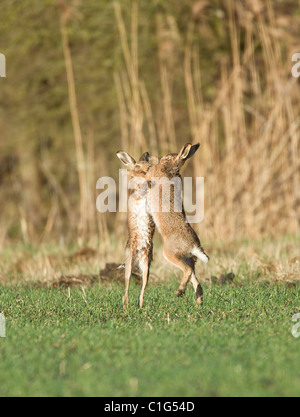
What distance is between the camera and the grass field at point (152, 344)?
3170 millimetres

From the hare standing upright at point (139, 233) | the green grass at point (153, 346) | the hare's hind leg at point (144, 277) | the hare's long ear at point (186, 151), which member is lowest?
the green grass at point (153, 346)

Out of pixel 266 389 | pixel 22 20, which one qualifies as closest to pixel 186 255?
pixel 266 389

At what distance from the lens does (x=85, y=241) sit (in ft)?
30.5

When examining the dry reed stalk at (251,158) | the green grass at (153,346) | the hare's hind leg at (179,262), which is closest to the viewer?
the green grass at (153,346)

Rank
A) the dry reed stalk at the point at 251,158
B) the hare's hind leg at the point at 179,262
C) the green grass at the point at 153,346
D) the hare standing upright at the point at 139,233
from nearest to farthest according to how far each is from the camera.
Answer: the green grass at the point at 153,346 → the hare's hind leg at the point at 179,262 → the hare standing upright at the point at 139,233 → the dry reed stalk at the point at 251,158

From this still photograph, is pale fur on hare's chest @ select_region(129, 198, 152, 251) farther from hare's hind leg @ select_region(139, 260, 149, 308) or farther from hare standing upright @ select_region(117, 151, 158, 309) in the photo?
hare's hind leg @ select_region(139, 260, 149, 308)

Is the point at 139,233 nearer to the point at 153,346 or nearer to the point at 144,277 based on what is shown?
the point at 144,277

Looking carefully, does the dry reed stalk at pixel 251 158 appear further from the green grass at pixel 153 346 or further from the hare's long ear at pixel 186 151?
the hare's long ear at pixel 186 151

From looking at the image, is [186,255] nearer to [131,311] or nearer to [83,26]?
[131,311]

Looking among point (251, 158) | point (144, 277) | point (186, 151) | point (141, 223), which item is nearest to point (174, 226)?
point (141, 223)

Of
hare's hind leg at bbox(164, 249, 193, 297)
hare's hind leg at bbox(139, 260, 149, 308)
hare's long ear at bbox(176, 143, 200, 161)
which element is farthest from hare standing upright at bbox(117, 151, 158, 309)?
hare's long ear at bbox(176, 143, 200, 161)

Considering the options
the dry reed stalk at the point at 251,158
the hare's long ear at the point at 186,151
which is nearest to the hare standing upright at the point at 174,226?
the hare's long ear at the point at 186,151
